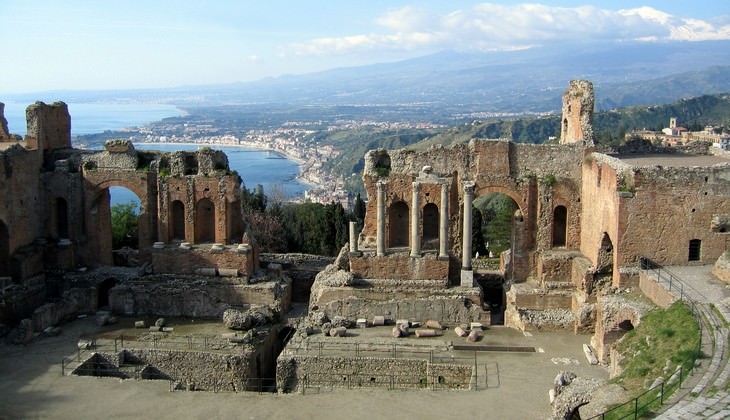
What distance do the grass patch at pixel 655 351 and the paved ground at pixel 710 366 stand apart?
34 centimetres

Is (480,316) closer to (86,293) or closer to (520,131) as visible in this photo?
(86,293)

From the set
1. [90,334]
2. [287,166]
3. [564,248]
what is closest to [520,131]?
[287,166]

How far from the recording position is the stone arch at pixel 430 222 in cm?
2892

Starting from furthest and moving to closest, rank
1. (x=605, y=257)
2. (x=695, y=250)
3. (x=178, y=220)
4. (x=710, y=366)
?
1. (x=178, y=220)
2. (x=605, y=257)
3. (x=695, y=250)
4. (x=710, y=366)

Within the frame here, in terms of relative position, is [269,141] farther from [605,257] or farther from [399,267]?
[605,257]

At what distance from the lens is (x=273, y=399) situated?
20.3 meters

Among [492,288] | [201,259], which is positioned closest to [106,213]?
[201,259]

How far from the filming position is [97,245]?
2945 cm

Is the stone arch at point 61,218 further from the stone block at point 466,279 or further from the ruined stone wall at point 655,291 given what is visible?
the ruined stone wall at point 655,291

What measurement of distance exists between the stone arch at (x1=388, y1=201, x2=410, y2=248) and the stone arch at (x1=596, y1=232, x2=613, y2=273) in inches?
293

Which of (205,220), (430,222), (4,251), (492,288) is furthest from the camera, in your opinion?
(205,220)

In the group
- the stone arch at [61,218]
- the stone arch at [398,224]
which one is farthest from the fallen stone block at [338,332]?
the stone arch at [61,218]

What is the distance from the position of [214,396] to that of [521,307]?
446 inches

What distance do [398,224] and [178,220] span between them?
29.0ft
